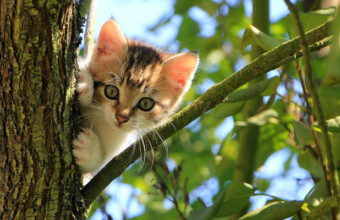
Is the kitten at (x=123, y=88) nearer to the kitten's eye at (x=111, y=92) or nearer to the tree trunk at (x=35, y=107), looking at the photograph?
the kitten's eye at (x=111, y=92)

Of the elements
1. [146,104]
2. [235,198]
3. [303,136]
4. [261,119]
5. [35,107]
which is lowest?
[235,198]

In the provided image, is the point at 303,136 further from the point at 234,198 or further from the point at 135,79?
the point at 135,79

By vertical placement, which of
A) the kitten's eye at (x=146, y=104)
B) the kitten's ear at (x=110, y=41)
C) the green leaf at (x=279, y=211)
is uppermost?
the kitten's ear at (x=110, y=41)

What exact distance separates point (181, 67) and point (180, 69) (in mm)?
20

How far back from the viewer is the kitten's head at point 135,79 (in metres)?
2.40

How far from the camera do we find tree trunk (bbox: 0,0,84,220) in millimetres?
1558

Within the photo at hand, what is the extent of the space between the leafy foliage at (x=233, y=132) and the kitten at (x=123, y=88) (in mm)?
281

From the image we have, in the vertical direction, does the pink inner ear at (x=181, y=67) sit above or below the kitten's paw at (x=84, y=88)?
above

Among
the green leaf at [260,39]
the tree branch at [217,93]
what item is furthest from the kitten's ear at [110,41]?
the green leaf at [260,39]

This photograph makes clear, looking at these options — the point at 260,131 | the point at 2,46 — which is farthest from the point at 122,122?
the point at 2,46

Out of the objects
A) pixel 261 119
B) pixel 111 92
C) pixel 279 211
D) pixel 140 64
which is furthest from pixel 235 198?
pixel 140 64

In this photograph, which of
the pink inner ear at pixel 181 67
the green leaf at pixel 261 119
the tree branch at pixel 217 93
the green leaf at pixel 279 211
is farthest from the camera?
the pink inner ear at pixel 181 67

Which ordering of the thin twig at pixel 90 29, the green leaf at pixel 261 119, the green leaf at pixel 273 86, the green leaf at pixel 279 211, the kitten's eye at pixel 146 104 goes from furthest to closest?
1. the kitten's eye at pixel 146 104
2. the thin twig at pixel 90 29
3. the green leaf at pixel 261 119
4. the green leaf at pixel 273 86
5. the green leaf at pixel 279 211

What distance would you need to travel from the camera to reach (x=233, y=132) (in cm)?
235
